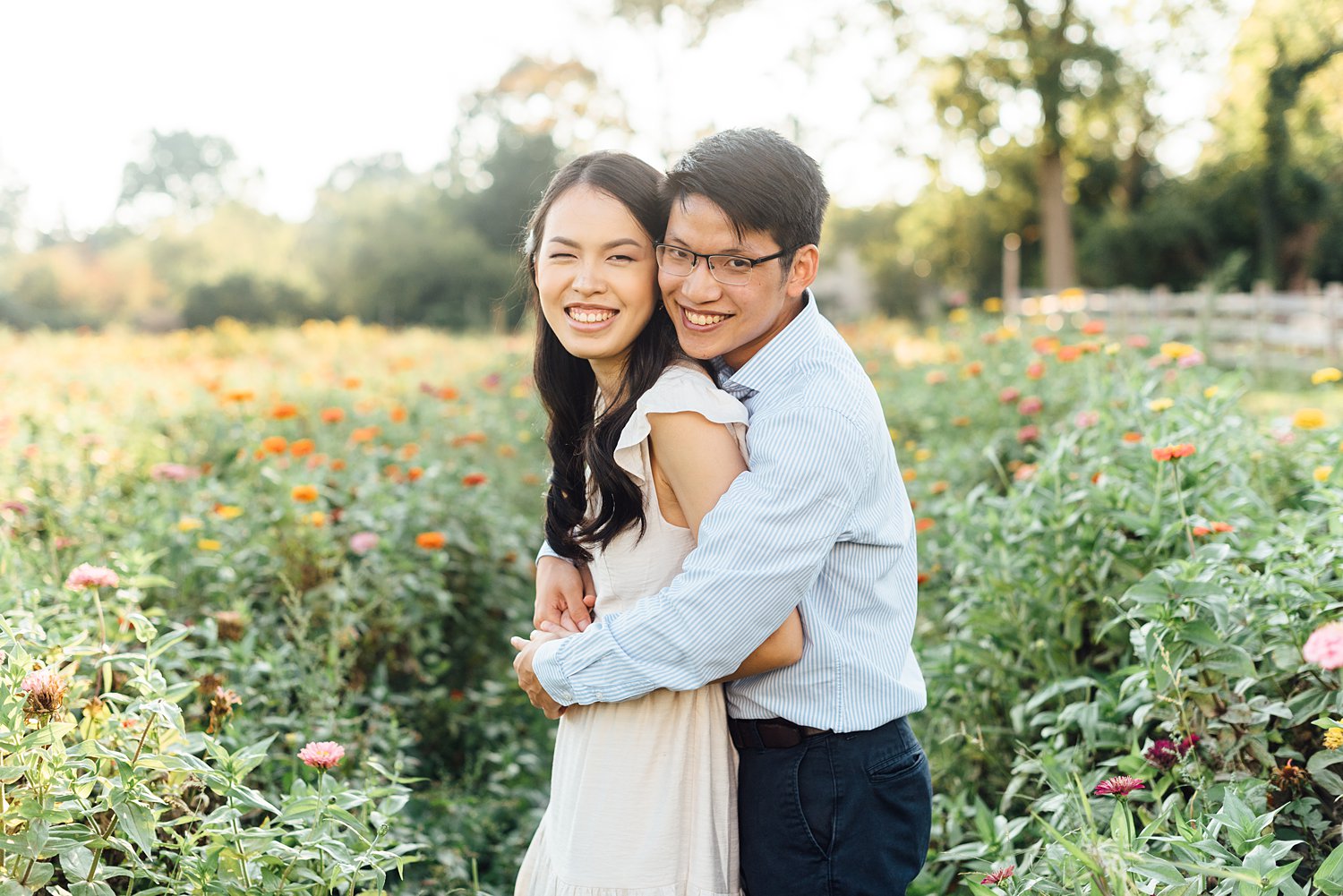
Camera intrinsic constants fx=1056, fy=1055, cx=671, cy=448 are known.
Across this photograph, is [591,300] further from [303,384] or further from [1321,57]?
[1321,57]

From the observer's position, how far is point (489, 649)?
366 centimetres

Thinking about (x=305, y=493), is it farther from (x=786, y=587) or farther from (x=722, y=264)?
(x=786, y=587)

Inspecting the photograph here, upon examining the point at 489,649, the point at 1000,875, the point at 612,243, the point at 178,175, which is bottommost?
the point at 489,649

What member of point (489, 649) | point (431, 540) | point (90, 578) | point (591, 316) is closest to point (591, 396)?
point (591, 316)

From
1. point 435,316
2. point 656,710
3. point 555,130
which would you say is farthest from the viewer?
point 555,130

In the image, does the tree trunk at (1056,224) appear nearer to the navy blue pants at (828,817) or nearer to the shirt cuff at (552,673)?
the navy blue pants at (828,817)

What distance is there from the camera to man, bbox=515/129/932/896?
140 cm

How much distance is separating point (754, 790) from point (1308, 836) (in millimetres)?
859

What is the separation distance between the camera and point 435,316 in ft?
74.7

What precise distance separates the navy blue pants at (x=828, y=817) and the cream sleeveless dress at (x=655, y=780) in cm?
5

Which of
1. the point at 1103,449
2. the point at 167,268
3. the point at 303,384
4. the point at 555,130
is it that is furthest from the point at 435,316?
the point at 1103,449

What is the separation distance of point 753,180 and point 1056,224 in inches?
891

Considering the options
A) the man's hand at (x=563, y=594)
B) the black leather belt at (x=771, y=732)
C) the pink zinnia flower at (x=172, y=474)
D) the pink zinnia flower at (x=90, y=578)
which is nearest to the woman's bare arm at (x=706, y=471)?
the black leather belt at (x=771, y=732)

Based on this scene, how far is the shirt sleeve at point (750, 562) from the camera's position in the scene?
138 centimetres
